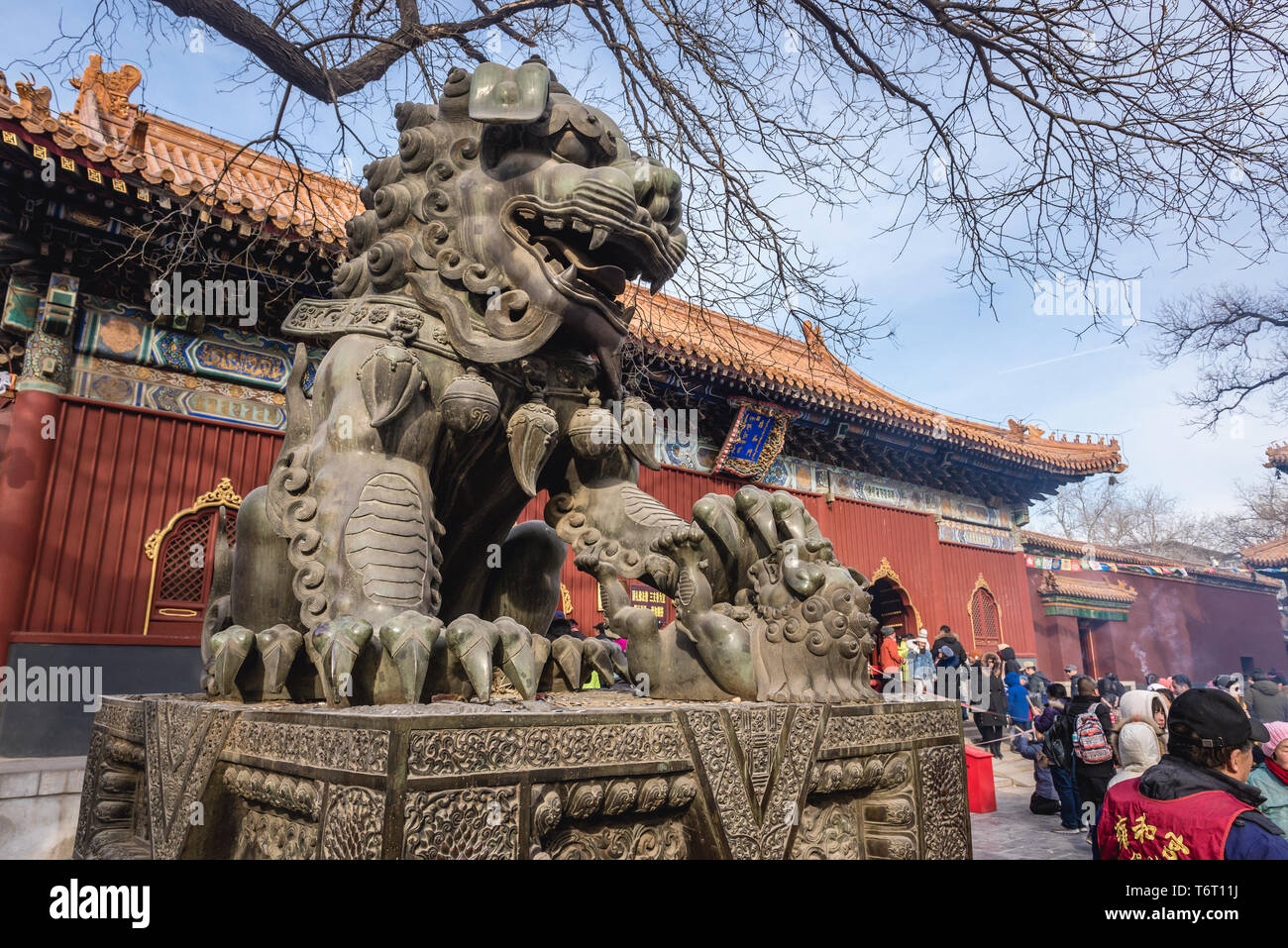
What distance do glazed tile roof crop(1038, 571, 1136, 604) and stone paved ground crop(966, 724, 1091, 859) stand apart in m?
9.62

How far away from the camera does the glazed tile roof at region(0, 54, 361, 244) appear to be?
4.88 m

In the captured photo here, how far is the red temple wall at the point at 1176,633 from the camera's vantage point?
1675 centimetres

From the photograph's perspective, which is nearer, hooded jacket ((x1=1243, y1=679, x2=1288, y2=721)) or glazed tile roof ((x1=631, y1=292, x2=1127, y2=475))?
hooded jacket ((x1=1243, y1=679, x2=1288, y2=721))

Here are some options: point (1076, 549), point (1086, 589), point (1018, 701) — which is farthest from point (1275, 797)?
point (1076, 549)

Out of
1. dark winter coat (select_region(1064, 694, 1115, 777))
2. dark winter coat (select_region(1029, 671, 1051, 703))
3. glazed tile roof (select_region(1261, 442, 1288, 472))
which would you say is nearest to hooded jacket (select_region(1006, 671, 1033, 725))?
dark winter coat (select_region(1029, 671, 1051, 703))

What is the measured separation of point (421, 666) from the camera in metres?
1.46

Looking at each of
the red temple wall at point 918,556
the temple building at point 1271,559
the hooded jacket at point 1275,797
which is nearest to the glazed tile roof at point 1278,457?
the temple building at point 1271,559

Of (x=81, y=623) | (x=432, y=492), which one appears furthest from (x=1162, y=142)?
(x=81, y=623)

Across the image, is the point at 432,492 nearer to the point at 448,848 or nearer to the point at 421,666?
the point at 421,666

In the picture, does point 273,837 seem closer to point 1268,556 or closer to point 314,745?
point 314,745

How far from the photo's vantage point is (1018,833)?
575cm

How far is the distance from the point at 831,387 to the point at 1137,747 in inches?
249

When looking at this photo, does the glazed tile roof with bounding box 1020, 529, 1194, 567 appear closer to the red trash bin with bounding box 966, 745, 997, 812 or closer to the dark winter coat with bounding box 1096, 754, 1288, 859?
the red trash bin with bounding box 966, 745, 997, 812

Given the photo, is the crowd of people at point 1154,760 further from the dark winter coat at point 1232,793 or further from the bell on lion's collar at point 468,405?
the bell on lion's collar at point 468,405
